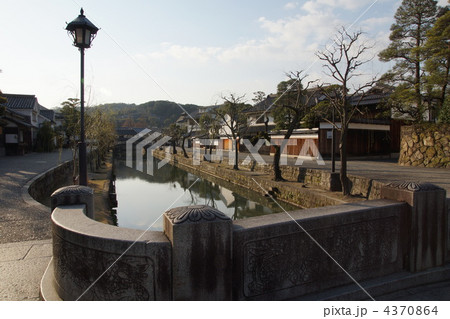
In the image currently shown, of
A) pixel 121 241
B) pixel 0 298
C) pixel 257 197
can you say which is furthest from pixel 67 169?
pixel 121 241

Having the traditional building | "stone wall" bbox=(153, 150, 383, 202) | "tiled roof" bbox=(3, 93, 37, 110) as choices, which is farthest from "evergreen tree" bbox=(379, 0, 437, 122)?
"tiled roof" bbox=(3, 93, 37, 110)

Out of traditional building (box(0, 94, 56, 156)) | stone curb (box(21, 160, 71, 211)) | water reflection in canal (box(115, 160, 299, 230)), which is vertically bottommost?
water reflection in canal (box(115, 160, 299, 230))

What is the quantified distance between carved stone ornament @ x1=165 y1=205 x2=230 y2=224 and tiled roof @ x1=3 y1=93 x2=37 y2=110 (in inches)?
1441

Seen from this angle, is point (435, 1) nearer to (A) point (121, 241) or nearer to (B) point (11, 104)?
(A) point (121, 241)

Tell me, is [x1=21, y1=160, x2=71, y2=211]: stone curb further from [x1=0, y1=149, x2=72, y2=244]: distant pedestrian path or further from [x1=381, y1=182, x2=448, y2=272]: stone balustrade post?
[x1=381, y1=182, x2=448, y2=272]: stone balustrade post

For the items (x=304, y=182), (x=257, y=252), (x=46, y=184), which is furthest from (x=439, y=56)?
(x=46, y=184)

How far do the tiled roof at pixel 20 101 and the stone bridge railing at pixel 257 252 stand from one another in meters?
34.9

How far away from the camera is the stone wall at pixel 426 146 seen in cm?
1585

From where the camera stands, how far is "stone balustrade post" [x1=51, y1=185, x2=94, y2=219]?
3.84 m

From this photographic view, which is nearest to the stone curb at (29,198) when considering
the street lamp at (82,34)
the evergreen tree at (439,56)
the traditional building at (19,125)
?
the street lamp at (82,34)

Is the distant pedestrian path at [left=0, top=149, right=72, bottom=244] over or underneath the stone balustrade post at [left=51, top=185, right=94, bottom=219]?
underneath

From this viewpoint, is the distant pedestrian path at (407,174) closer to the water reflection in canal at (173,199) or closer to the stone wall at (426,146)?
the stone wall at (426,146)

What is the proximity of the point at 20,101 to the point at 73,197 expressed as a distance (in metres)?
36.1

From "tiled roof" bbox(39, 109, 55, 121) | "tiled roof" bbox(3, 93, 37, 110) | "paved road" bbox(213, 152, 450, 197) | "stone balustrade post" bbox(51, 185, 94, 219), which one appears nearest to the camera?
"stone balustrade post" bbox(51, 185, 94, 219)
